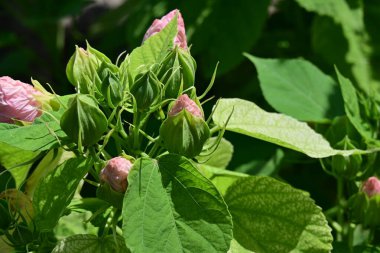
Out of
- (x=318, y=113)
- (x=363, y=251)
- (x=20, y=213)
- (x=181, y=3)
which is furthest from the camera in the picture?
(x=181, y=3)

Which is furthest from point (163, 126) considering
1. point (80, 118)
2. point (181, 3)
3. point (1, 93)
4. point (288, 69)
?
point (181, 3)

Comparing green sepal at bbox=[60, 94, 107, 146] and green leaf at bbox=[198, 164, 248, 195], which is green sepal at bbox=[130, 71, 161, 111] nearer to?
green sepal at bbox=[60, 94, 107, 146]

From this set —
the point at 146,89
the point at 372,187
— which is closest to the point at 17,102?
the point at 146,89

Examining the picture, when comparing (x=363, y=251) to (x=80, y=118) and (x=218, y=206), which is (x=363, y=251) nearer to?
(x=218, y=206)

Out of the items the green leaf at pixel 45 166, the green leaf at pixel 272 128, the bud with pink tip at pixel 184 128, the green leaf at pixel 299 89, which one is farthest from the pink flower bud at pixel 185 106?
the green leaf at pixel 299 89

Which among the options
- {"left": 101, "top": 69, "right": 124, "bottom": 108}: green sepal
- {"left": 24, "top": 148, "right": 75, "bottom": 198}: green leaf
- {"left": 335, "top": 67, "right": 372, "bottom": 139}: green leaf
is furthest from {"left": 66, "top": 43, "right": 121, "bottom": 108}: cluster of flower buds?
{"left": 335, "top": 67, "right": 372, "bottom": 139}: green leaf

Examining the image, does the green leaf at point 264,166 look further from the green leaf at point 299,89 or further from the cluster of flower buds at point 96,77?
the cluster of flower buds at point 96,77
